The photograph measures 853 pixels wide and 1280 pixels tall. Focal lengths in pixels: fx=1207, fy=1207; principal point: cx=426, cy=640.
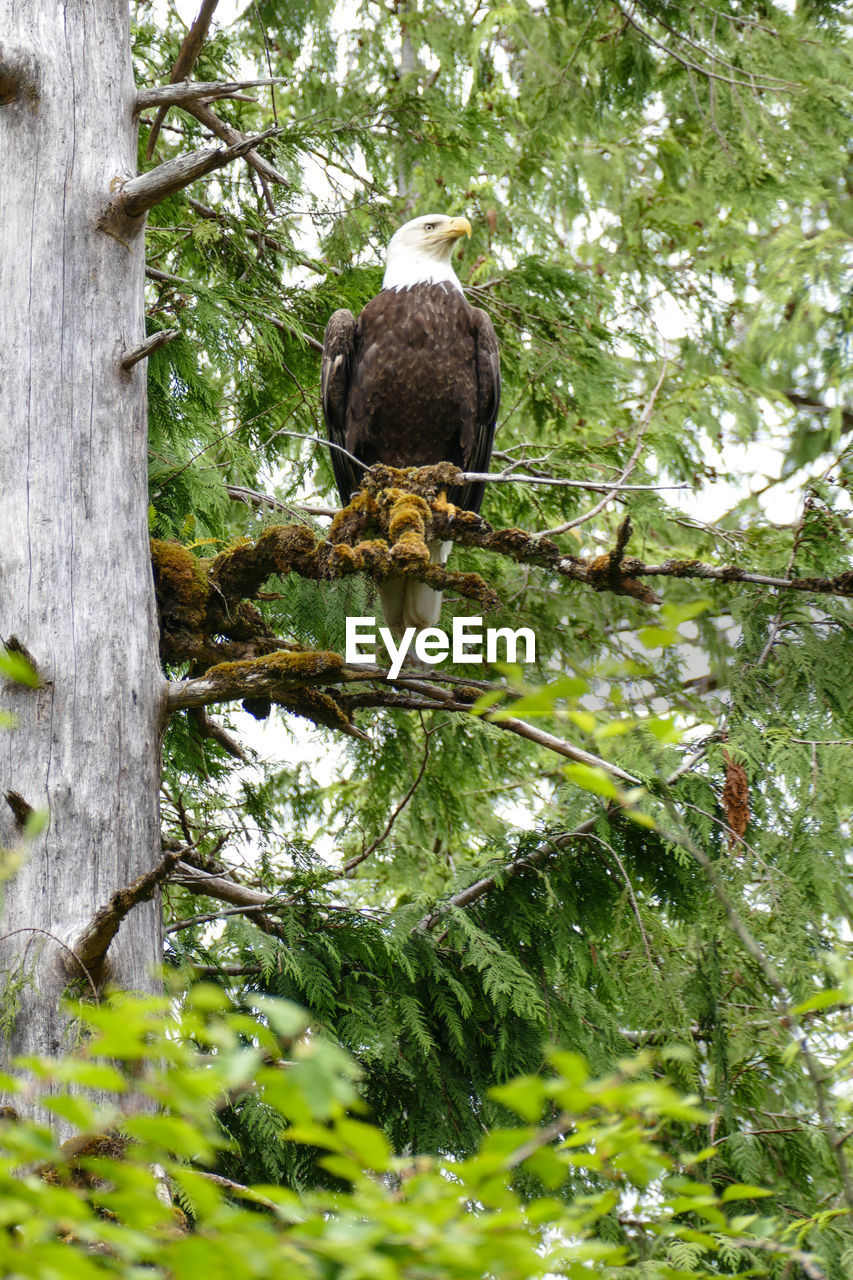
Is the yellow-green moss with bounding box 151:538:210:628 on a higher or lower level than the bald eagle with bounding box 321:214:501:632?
lower

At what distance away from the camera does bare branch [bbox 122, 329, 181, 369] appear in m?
2.56

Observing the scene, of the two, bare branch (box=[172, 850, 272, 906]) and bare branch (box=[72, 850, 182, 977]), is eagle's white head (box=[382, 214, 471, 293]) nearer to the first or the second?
bare branch (box=[172, 850, 272, 906])

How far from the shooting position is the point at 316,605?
335cm

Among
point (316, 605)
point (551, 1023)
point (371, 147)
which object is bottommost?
point (551, 1023)

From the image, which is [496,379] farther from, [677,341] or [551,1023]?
[677,341]

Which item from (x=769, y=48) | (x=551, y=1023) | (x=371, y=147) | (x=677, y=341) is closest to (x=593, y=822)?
(x=551, y=1023)

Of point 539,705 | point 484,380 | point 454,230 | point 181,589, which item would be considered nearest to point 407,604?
point 484,380

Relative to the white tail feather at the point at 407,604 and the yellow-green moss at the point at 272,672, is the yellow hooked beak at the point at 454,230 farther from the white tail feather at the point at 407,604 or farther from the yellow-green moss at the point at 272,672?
the yellow-green moss at the point at 272,672

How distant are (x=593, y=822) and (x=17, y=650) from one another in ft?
5.16

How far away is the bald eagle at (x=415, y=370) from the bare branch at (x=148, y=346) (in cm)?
164

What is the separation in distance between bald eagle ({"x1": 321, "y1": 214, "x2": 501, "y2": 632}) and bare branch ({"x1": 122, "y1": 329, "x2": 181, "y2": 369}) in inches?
64.4

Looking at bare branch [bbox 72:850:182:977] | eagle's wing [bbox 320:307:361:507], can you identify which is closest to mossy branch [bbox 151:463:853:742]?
bare branch [bbox 72:850:182:977]

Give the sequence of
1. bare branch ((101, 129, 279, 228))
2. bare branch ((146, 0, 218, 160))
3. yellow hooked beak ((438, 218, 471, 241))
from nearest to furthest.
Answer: bare branch ((101, 129, 279, 228)) → bare branch ((146, 0, 218, 160)) → yellow hooked beak ((438, 218, 471, 241))

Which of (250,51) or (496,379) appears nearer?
(496,379)
